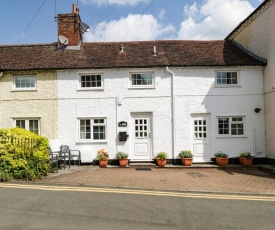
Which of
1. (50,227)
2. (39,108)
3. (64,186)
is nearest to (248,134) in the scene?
(64,186)

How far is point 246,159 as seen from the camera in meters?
14.5

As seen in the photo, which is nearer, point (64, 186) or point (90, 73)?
point (64, 186)

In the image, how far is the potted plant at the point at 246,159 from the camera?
14531mm

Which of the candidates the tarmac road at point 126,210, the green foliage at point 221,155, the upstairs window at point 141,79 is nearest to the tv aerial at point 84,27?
the upstairs window at point 141,79

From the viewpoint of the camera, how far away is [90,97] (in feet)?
51.2

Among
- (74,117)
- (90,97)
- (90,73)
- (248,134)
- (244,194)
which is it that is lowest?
(244,194)

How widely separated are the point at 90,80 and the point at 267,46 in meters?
9.65

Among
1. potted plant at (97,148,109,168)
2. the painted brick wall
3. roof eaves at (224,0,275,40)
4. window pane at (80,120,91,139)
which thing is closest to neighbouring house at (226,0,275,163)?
roof eaves at (224,0,275,40)

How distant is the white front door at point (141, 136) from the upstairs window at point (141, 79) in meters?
1.66

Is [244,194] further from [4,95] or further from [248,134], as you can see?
[4,95]

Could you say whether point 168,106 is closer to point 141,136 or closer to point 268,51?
point 141,136

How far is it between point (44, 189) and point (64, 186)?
0.73 meters

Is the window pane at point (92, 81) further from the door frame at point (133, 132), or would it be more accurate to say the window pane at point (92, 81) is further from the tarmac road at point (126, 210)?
the tarmac road at point (126, 210)

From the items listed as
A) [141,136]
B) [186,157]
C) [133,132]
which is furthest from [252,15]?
[133,132]
